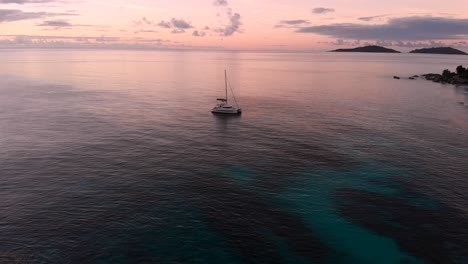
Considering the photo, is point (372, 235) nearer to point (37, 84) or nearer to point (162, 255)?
point (162, 255)

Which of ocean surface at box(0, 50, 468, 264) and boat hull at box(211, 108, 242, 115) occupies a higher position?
boat hull at box(211, 108, 242, 115)

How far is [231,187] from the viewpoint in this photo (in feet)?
207

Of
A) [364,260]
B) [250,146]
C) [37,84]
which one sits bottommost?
[364,260]

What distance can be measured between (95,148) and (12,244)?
39.8 meters

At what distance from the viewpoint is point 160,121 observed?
11088 centimetres

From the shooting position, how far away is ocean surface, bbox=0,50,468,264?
45094 millimetres

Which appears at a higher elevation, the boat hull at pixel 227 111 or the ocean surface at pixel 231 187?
the boat hull at pixel 227 111

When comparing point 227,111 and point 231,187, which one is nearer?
point 231,187

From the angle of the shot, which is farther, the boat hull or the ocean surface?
the boat hull

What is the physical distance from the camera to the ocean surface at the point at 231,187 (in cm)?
4509

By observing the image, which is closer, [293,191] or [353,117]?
[293,191]

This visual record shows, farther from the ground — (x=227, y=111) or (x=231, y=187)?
(x=227, y=111)

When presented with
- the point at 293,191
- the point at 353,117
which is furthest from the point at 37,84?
the point at 293,191

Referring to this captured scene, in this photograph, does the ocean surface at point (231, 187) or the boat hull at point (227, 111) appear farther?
the boat hull at point (227, 111)
